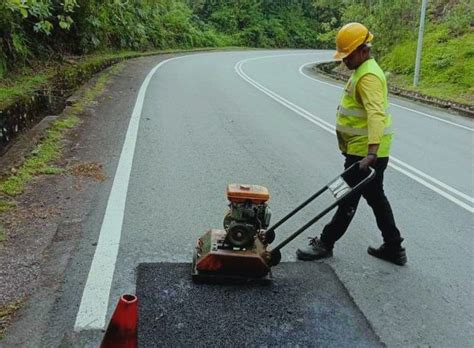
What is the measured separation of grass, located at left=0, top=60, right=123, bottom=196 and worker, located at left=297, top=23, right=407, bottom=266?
3.12 meters

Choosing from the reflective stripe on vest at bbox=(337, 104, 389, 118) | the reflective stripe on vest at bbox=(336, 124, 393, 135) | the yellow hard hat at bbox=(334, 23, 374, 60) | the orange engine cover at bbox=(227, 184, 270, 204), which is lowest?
the orange engine cover at bbox=(227, 184, 270, 204)

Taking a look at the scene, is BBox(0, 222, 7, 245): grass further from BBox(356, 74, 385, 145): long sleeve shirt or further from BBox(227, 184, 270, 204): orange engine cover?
BBox(356, 74, 385, 145): long sleeve shirt

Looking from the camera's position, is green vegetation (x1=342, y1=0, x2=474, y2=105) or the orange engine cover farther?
green vegetation (x1=342, y1=0, x2=474, y2=105)

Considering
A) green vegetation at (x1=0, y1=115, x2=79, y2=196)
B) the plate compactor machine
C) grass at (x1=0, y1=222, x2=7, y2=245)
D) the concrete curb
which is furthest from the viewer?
the concrete curb

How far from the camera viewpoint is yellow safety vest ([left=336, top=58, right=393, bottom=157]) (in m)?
4.38

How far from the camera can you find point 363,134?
443 cm

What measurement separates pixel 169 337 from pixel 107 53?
20.0 m

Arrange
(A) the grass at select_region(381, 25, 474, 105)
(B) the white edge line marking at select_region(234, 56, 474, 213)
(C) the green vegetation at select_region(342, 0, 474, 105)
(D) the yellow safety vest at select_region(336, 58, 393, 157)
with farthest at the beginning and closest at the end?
(C) the green vegetation at select_region(342, 0, 474, 105), (A) the grass at select_region(381, 25, 474, 105), (B) the white edge line marking at select_region(234, 56, 474, 213), (D) the yellow safety vest at select_region(336, 58, 393, 157)

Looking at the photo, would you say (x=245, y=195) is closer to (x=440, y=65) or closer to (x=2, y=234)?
(x=2, y=234)

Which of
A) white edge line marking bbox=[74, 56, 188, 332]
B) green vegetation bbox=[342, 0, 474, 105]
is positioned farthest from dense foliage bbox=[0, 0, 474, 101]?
white edge line marking bbox=[74, 56, 188, 332]

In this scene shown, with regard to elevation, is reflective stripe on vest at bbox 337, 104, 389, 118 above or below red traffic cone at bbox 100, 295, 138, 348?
above

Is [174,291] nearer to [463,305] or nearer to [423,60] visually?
[463,305]

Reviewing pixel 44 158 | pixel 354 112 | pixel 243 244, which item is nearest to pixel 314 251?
pixel 243 244

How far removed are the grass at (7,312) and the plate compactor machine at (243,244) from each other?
121cm
